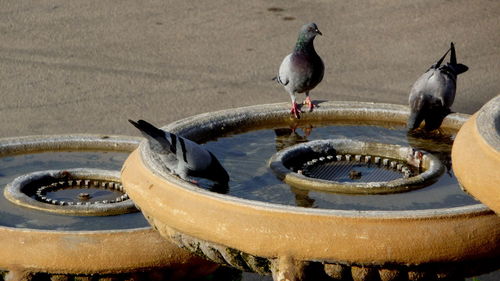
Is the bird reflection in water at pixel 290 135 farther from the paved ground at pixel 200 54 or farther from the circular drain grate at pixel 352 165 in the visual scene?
the paved ground at pixel 200 54

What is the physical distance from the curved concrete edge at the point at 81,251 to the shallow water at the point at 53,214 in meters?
0.22

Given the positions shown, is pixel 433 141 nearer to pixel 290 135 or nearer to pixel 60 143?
pixel 290 135

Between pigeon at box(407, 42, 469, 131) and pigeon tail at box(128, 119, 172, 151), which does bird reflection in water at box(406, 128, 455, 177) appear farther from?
pigeon tail at box(128, 119, 172, 151)

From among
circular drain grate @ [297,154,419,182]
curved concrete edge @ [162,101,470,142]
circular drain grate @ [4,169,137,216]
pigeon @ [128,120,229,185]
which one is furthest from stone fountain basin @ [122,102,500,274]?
curved concrete edge @ [162,101,470,142]

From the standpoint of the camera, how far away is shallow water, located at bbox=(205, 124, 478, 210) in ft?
9.69

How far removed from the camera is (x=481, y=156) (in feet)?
7.66

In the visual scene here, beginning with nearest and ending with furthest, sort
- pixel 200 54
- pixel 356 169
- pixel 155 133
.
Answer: pixel 155 133 < pixel 356 169 < pixel 200 54

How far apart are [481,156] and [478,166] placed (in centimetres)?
3

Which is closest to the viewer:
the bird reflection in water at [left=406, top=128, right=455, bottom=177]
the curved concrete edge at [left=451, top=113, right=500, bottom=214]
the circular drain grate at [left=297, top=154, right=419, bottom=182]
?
the curved concrete edge at [left=451, top=113, right=500, bottom=214]

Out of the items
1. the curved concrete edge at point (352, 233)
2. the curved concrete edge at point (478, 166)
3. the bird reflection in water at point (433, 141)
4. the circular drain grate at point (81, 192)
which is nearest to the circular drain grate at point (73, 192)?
the circular drain grate at point (81, 192)

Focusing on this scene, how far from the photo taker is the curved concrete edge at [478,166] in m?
2.27

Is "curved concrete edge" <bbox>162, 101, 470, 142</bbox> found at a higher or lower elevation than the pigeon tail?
lower

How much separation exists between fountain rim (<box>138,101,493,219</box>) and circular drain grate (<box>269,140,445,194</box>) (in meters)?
0.30

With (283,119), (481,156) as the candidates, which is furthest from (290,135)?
(481,156)
